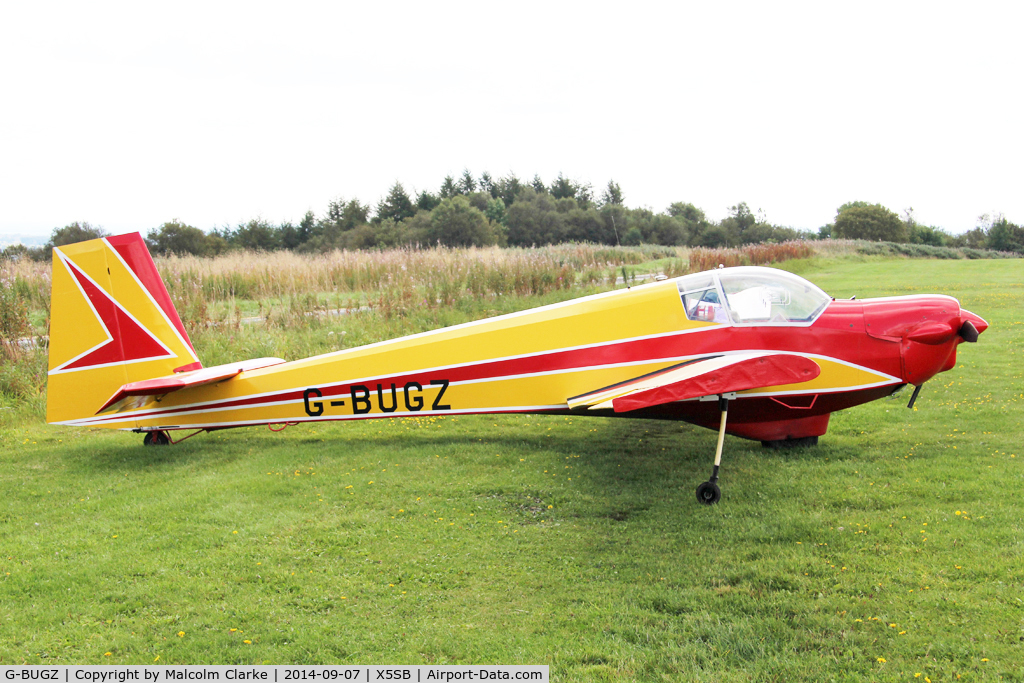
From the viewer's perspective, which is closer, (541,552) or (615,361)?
(541,552)

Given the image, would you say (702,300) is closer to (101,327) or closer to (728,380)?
(728,380)

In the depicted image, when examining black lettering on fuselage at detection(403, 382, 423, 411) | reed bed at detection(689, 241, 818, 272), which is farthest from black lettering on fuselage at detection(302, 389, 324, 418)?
reed bed at detection(689, 241, 818, 272)

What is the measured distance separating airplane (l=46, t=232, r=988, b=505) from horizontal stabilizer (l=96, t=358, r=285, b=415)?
0.02 meters

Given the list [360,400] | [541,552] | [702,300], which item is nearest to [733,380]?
[702,300]

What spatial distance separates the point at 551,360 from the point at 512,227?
3861 centimetres

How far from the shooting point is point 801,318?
616 centimetres

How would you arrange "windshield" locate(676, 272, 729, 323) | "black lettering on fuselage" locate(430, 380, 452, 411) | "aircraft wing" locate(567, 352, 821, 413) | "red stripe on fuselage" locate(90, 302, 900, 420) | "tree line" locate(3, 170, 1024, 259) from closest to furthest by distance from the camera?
1. "aircraft wing" locate(567, 352, 821, 413)
2. "red stripe on fuselage" locate(90, 302, 900, 420)
3. "windshield" locate(676, 272, 729, 323)
4. "black lettering on fuselage" locate(430, 380, 452, 411)
5. "tree line" locate(3, 170, 1024, 259)

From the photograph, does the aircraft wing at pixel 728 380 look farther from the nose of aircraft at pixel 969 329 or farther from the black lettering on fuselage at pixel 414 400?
the black lettering on fuselage at pixel 414 400

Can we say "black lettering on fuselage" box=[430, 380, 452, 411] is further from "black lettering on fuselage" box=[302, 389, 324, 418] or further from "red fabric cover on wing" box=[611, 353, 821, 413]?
"red fabric cover on wing" box=[611, 353, 821, 413]

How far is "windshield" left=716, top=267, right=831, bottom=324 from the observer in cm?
619

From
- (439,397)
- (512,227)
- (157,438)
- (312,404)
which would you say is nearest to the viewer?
(439,397)

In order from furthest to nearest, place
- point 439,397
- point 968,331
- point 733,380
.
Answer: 1. point 439,397
2. point 968,331
3. point 733,380

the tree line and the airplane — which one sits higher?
the tree line
